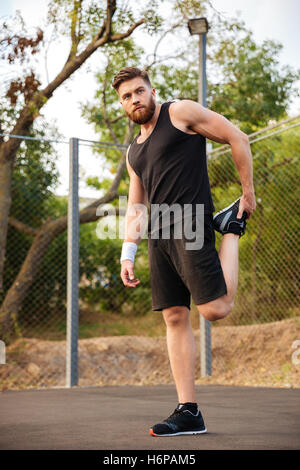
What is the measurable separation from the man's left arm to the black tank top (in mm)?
56

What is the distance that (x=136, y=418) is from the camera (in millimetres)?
3367

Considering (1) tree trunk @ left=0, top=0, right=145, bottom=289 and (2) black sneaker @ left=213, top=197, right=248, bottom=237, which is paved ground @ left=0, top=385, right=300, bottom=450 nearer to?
(2) black sneaker @ left=213, top=197, right=248, bottom=237

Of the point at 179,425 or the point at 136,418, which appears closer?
the point at 179,425

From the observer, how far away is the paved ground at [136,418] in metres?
2.44

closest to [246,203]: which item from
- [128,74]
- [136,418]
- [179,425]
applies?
[128,74]

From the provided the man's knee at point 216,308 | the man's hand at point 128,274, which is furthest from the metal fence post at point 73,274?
the man's knee at point 216,308

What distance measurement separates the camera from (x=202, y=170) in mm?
2590

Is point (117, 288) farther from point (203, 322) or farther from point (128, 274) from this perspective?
point (128, 274)

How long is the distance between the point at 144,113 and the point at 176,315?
0.92 metres

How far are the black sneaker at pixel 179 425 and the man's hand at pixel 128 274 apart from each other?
591 millimetres

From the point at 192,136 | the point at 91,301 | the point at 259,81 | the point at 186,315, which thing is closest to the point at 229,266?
the point at 186,315

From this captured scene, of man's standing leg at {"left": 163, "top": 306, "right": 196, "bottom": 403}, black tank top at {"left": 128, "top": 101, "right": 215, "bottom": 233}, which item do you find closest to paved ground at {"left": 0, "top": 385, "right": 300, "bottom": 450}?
man's standing leg at {"left": 163, "top": 306, "right": 196, "bottom": 403}

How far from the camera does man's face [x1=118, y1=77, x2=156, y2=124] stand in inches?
103
